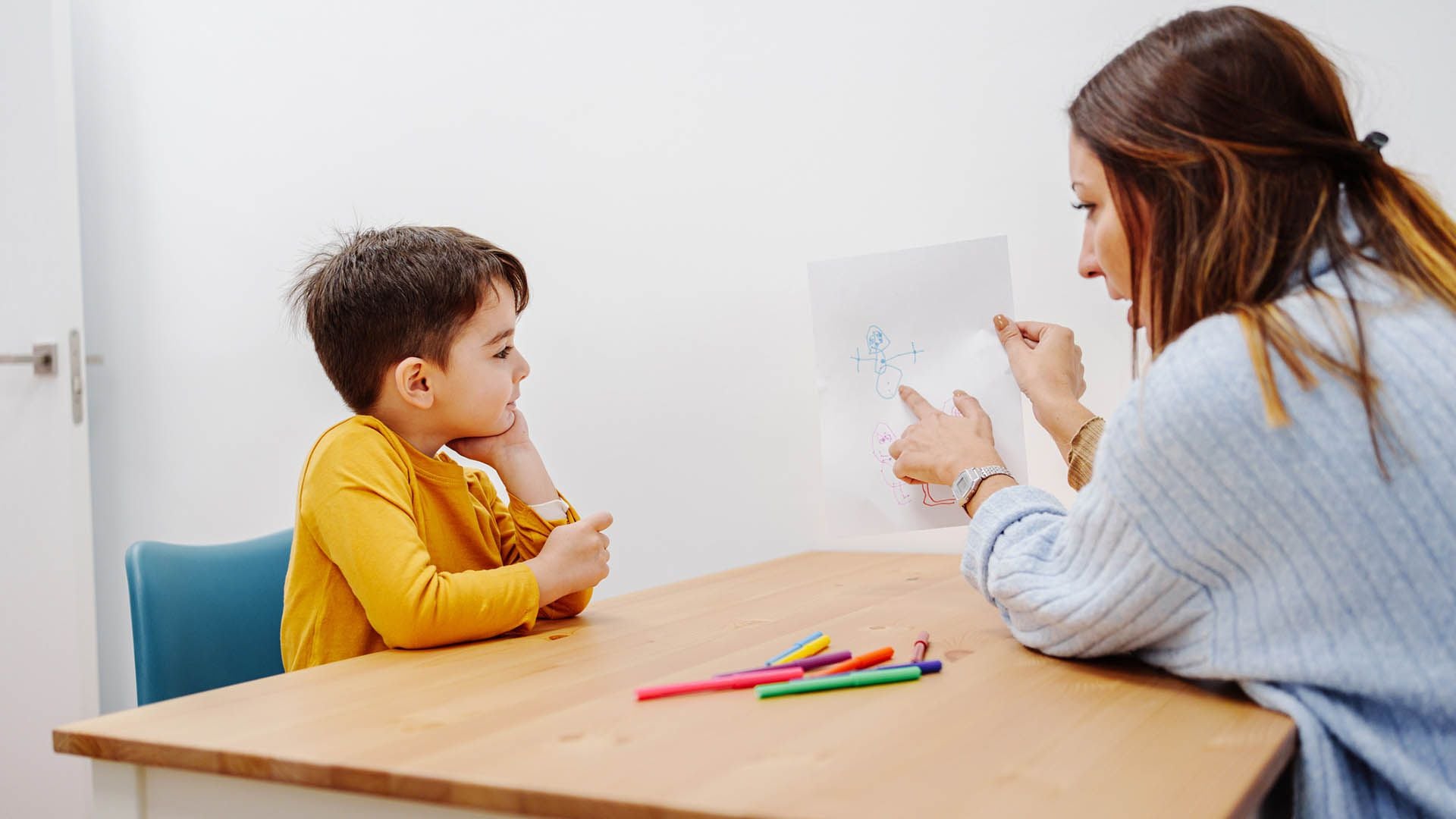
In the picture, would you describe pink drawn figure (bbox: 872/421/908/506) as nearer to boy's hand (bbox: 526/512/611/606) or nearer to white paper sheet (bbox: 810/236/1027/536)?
white paper sheet (bbox: 810/236/1027/536)

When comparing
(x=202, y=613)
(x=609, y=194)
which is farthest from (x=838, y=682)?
(x=609, y=194)

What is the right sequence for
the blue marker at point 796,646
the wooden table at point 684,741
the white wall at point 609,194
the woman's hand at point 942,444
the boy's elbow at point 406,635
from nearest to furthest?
the wooden table at point 684,741, the blue marker at point 796,646, the boy's elbow at point 406,635, the woman's hand at point 942,444, the white wall at point 609,194

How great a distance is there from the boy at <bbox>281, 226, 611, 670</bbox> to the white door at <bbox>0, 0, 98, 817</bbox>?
1068 mm

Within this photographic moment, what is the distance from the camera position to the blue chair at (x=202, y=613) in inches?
46.9

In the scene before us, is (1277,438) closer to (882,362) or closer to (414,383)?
(882,362)

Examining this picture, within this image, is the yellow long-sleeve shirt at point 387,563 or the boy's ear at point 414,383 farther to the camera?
the boy's ear at point 414,383

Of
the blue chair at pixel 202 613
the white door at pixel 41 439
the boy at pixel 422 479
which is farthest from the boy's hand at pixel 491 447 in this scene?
the white door at pixel 41 439

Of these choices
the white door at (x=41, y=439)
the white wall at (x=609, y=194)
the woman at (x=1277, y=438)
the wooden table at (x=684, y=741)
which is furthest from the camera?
the white door at (x=41, y=439)

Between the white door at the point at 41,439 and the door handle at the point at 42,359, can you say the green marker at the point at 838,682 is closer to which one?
the white door at the point at 41,439

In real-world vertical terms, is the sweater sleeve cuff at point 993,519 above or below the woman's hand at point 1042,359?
below

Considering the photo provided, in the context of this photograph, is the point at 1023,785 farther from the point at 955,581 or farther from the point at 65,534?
the point at 65,534

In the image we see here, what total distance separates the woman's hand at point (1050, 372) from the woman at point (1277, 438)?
343mm

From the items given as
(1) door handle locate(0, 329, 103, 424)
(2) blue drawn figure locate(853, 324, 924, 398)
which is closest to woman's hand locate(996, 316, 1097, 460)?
(2) blue drawn figure locate(853, 324, 924, 398)

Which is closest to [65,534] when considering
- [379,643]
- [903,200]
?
[379,643]
